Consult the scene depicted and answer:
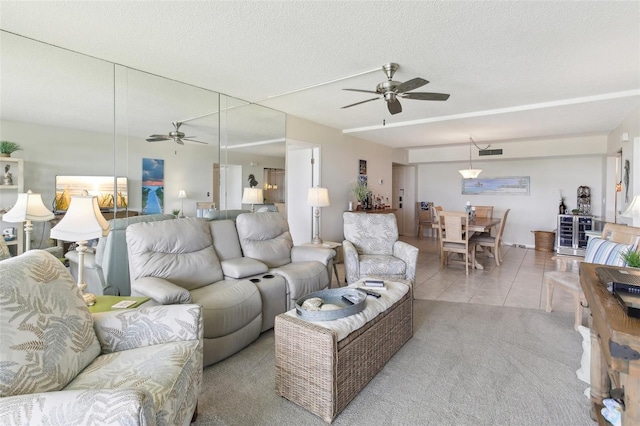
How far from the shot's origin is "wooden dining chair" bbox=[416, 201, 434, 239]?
8.50m

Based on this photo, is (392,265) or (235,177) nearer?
(392,265)

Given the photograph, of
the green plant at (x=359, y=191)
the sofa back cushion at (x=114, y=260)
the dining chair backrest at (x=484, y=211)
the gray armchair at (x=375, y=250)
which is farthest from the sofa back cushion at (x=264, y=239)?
the dining chair backrest at (x=484, y=211)

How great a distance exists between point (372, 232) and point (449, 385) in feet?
7.37

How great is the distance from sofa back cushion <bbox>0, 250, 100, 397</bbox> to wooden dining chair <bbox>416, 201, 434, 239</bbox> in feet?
26.1

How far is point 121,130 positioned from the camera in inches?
118

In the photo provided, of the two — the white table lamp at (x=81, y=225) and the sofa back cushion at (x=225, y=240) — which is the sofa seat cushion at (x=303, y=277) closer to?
the sofa back cushion at (x=225, y=240)

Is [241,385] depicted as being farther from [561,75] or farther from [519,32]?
[561,75]

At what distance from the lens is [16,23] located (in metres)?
2.17

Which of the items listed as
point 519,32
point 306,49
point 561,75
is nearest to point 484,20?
point 519,32

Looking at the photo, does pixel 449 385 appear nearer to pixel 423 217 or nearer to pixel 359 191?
pixel 359 191

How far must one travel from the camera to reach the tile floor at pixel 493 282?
3.65m

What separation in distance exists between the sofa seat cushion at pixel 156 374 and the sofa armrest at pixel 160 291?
58 centimetres

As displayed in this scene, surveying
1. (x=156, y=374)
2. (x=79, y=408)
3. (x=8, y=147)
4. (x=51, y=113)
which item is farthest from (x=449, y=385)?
(x=51, y=113)

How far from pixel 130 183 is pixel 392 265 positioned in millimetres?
2790
